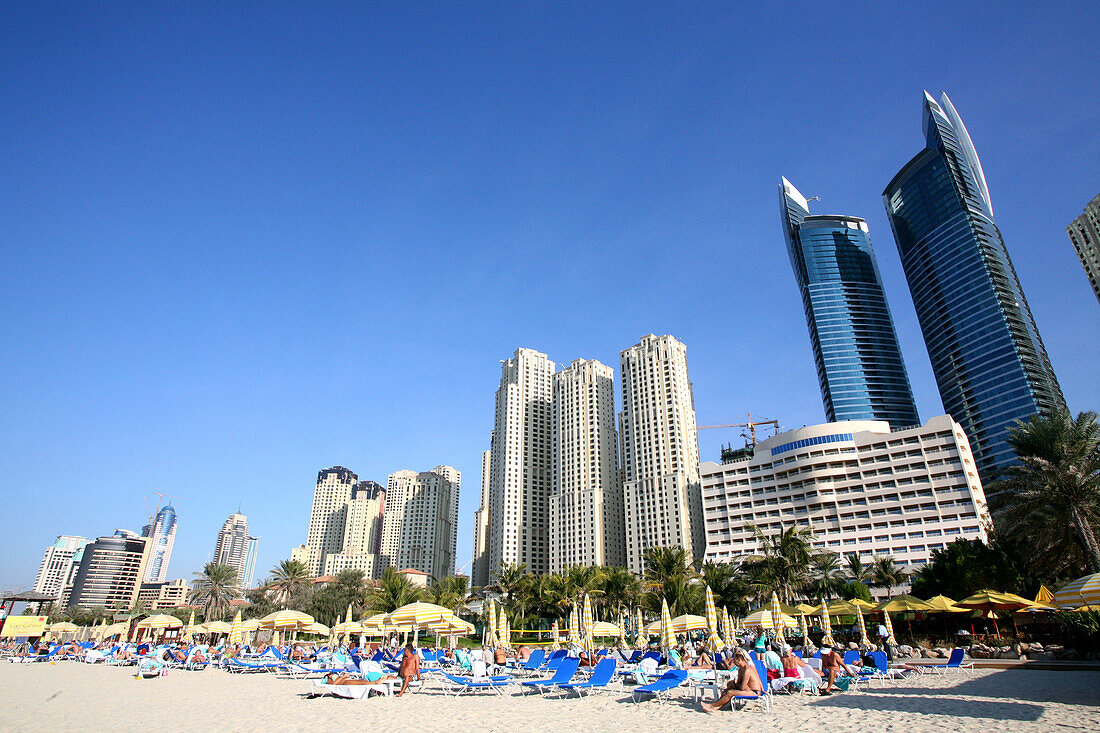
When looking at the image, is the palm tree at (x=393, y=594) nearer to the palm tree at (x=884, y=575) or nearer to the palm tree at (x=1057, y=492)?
the palm tree at (x=1057, y=492)

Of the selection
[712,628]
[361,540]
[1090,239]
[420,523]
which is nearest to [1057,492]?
[712,628]

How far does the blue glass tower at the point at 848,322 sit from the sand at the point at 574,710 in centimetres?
12310

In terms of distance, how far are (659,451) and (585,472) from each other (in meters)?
15.1

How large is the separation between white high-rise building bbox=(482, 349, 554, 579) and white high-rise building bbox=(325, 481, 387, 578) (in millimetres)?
49244

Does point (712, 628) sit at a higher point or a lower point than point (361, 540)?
lower

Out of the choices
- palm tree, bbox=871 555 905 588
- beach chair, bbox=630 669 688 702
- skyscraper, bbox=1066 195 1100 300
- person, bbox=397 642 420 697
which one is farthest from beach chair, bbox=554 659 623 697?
skyscraper, bbox=1066 195 1100 300

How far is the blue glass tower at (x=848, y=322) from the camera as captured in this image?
129 meters

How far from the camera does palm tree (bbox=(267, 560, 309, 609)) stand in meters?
62.7

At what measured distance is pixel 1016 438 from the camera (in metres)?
33.8

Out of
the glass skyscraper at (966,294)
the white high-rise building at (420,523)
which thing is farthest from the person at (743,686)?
the white high-rise building at (420,523)

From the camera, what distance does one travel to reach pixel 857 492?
3521 inches

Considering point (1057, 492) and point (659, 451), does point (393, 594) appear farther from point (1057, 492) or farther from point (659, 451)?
point (659, 451)

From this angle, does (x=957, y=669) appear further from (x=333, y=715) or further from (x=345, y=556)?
(x=345, y=556)

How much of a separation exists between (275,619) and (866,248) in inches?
5928
